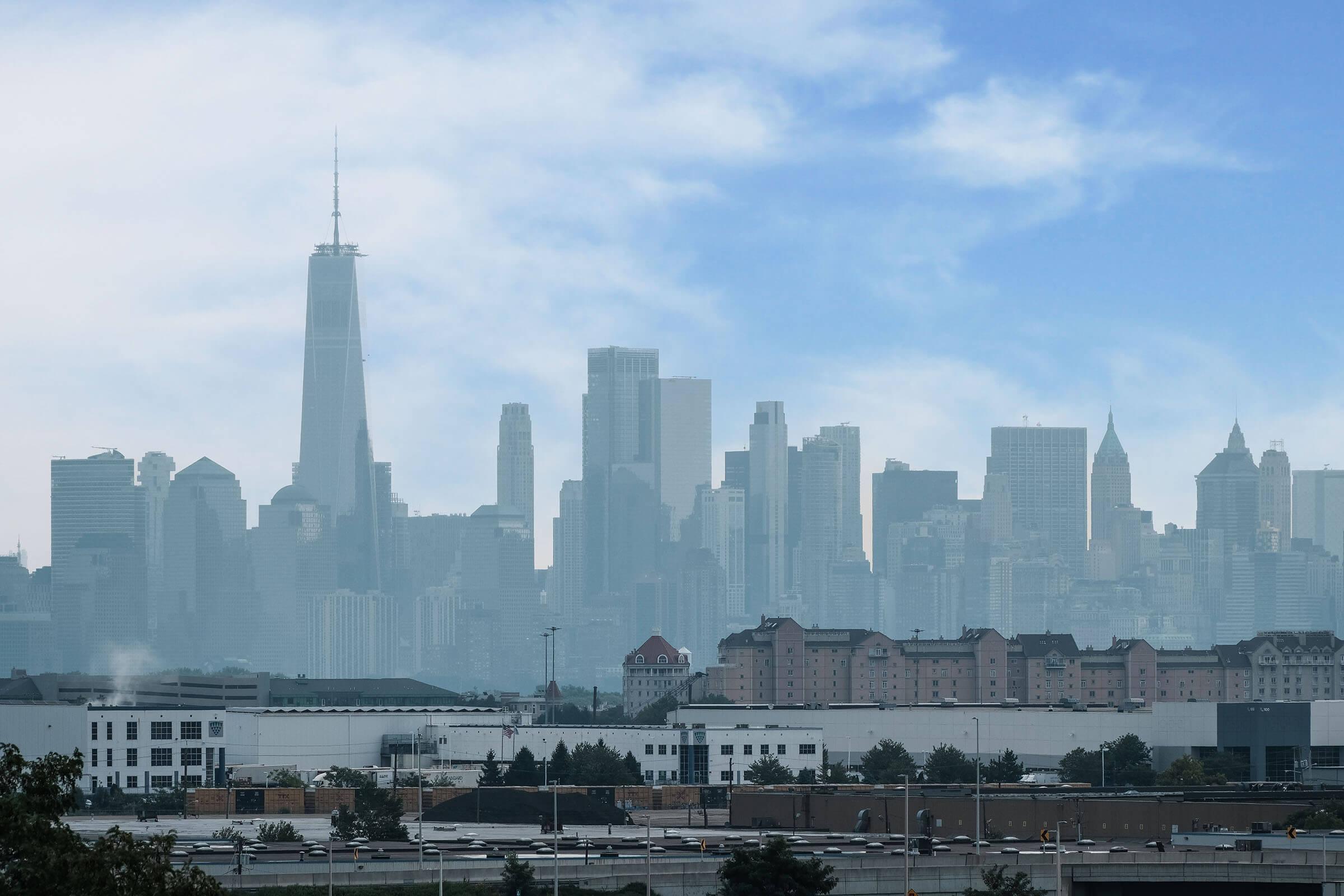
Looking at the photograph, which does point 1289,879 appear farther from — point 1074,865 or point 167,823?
point 167,823

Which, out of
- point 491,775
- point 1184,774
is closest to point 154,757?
point 491,775

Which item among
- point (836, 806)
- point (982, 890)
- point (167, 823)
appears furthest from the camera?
point (167, 823)

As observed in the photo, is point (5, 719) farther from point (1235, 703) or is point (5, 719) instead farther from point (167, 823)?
point (1235, 703)

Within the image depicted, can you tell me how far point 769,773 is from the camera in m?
147

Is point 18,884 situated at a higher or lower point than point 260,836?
higher

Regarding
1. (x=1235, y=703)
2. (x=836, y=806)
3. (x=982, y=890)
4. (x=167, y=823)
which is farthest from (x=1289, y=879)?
(x=1235, y=703)

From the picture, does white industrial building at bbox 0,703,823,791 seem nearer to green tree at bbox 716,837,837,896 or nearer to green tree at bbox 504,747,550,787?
green tree at bbox 504,747,550,787

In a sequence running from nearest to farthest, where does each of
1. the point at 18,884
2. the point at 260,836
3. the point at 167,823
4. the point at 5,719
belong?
the point at 18,884
the point at 260,836
the point at 167,823
the point at 5,719

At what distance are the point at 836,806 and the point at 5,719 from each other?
7364 centimetres

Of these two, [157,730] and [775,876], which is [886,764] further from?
[775,876]

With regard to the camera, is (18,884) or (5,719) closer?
(18,884)

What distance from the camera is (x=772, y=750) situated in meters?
155

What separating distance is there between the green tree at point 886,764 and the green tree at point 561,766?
64.8 feet

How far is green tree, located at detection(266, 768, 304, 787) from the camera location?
127 m
